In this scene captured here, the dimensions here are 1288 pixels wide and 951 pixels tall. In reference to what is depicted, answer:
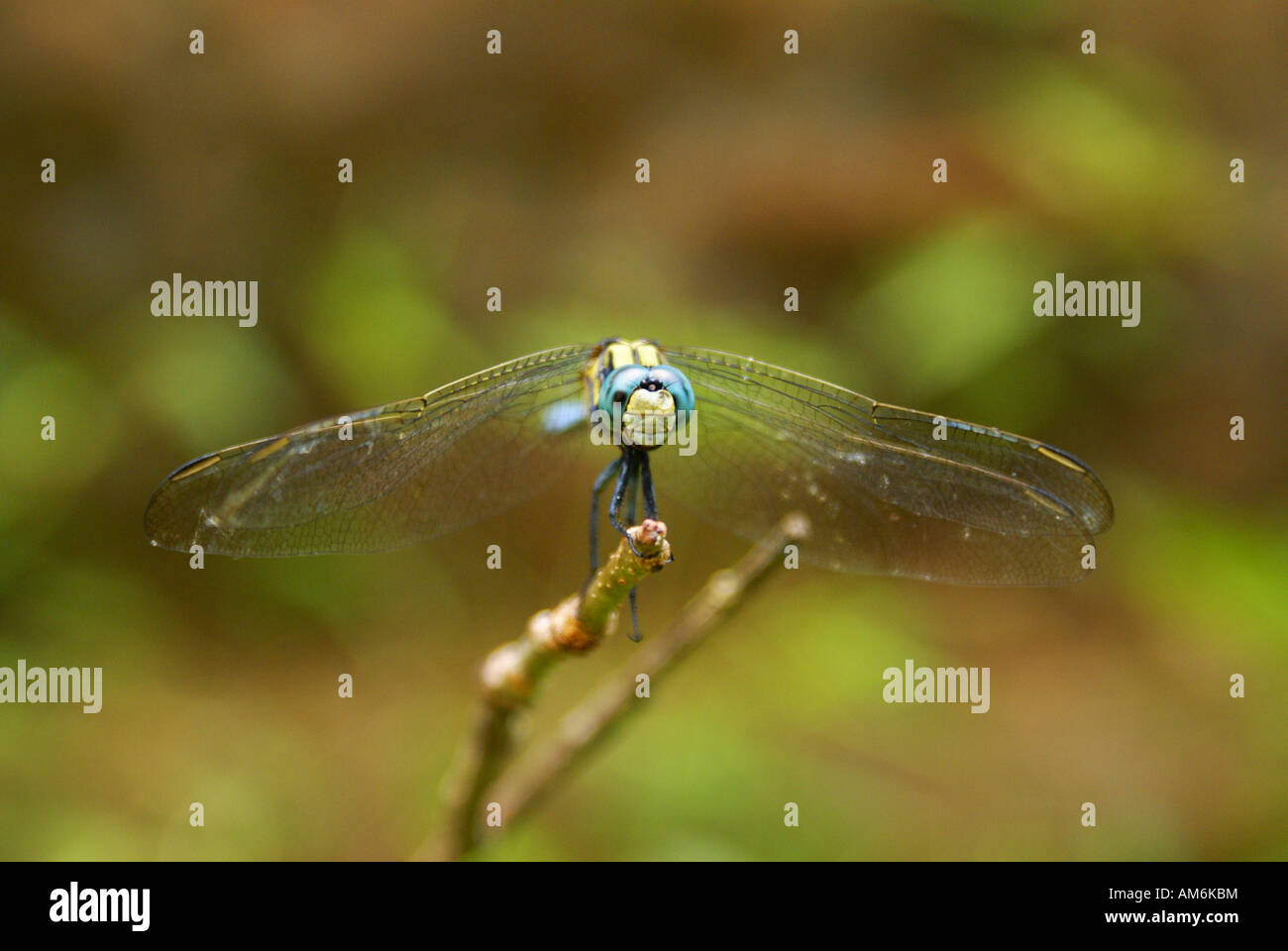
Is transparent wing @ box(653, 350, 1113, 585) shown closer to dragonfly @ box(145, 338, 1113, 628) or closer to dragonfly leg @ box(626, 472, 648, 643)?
dragonfly @ box(145, 338, 1113, 628)

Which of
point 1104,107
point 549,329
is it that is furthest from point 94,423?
point 1104,107

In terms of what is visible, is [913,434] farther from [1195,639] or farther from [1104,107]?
[1104,107]

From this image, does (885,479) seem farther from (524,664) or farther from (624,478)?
(524,664)

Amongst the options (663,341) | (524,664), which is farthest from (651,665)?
(663,341)

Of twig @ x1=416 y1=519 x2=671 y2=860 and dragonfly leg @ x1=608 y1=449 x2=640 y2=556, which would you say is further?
dragonfly leg @ x1=608 y1=449 x2=640 y2=556

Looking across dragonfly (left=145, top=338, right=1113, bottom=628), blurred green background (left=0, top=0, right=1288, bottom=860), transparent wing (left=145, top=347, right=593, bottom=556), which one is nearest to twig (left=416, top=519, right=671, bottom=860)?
dragonfly (left=145, top=338, right=1113, bottom=628)
